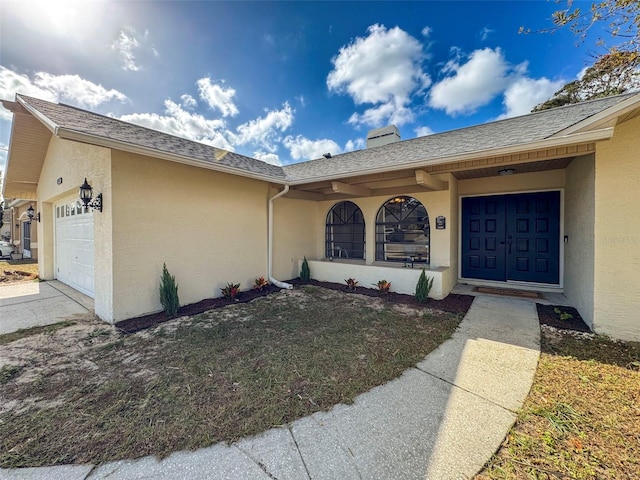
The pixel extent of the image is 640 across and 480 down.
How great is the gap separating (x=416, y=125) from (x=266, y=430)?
12379 millimetres

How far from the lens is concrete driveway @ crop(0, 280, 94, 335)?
4.65 metres

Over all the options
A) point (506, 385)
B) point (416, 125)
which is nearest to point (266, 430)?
point (506, 385)

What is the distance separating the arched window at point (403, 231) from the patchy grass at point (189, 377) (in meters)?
2.57

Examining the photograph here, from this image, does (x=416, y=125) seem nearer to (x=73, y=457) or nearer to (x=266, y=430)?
(x=266, y=430)

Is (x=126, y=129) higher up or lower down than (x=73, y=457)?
higher up

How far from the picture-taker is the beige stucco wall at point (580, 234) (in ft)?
13.6

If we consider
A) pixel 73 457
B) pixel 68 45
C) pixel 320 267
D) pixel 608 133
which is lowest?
pixel 73 457

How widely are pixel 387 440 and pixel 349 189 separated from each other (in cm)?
581

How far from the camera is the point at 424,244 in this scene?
23.3ft

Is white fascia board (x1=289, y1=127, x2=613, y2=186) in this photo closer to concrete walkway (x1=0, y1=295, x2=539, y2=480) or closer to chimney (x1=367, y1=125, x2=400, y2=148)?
concrete walkway (x1=0, y1=295, x2=539, y2=480)

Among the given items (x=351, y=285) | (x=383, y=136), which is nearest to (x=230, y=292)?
(x=351, y=285)

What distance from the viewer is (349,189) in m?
7.01

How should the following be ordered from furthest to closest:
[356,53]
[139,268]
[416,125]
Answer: [416,125], [356,53], [139,268]

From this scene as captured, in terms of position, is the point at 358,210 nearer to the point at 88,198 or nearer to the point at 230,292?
the point at 230,292
